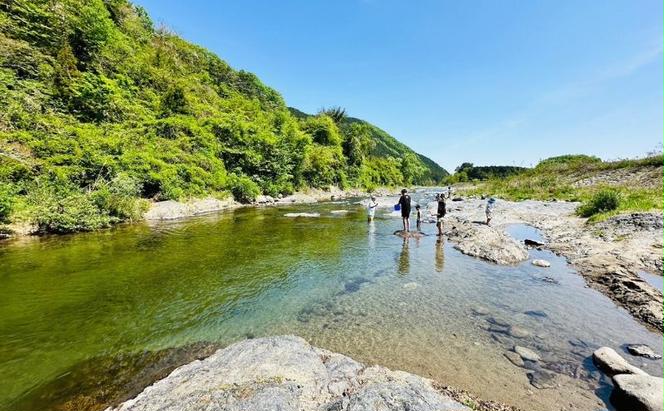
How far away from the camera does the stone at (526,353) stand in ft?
18.3

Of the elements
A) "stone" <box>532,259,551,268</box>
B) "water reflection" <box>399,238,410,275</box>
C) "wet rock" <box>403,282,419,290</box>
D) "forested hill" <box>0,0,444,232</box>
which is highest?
"forested hill" <box>0,0,444,232</box>

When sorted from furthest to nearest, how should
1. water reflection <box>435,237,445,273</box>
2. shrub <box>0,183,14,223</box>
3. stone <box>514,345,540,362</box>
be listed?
shrub <box>0,183,14,223</box>, water reflection <box>435,237,445,273</box>, stone <box>514,345,540,362</box>

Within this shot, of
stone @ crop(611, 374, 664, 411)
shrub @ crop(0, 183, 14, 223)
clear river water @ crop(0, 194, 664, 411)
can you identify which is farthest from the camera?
shrub @ crop(0, 183, 14, 223)

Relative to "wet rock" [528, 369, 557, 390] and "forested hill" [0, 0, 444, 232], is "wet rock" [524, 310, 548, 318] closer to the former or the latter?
"wet rock" [528, 369, 557, 390]

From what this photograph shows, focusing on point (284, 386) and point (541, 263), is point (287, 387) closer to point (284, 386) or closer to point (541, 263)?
point (284, 386)

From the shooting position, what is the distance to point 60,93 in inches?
1104

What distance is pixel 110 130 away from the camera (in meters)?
28.3

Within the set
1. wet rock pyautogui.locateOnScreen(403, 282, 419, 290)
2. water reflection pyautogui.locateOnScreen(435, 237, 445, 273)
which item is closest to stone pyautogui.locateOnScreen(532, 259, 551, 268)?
water reflection pyautogui.locateOnScreen(435, 237, 445, 273)

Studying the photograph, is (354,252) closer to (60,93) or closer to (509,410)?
(509,410)

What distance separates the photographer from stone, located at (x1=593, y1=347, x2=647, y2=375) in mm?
4826

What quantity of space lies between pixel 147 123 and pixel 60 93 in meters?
7.56

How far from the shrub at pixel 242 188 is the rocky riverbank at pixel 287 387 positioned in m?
33.5

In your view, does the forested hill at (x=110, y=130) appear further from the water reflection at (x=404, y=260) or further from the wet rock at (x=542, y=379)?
the wet rock at (x=542, y=379)

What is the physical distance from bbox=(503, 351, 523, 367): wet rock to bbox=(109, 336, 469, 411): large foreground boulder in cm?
248
